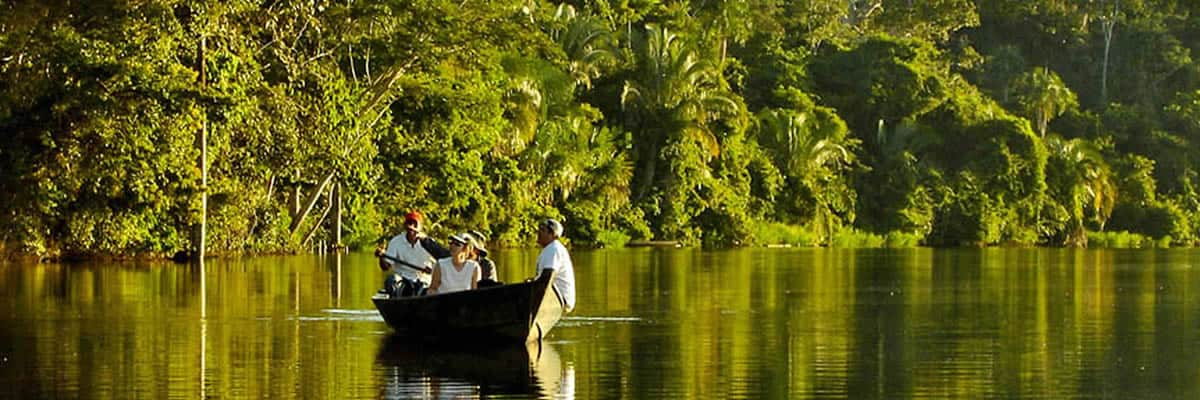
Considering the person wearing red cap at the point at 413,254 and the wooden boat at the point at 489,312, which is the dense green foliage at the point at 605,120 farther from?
the wooden boat at the point at 489,312

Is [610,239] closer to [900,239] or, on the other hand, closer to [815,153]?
[815,153]

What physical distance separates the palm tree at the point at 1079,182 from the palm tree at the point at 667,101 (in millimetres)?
16156

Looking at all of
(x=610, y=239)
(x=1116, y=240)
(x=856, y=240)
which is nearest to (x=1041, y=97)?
(x=1116, y=240)

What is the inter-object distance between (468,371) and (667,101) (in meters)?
49.1

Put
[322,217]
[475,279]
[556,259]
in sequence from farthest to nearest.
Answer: [322,217]
[475,279]
[556,259]

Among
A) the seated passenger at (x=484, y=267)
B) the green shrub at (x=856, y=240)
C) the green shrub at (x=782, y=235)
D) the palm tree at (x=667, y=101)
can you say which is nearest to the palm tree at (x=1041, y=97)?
the green shrub at (x=856, y=240)

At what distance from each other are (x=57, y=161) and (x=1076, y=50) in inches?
2337

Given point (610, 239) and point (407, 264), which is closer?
point (407, 264)

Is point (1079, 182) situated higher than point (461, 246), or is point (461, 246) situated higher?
point (1079, 182)

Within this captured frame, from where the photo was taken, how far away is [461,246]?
19.3m

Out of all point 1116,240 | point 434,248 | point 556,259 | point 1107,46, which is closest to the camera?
point 556,259

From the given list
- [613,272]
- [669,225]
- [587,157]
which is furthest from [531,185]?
[613,272]

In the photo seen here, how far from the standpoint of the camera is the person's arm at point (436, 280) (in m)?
19.5

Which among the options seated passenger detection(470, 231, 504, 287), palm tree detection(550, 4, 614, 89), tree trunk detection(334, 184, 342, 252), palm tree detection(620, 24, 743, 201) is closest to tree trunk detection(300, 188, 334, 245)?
tree trunk detection(334, 184, 342, 252)
